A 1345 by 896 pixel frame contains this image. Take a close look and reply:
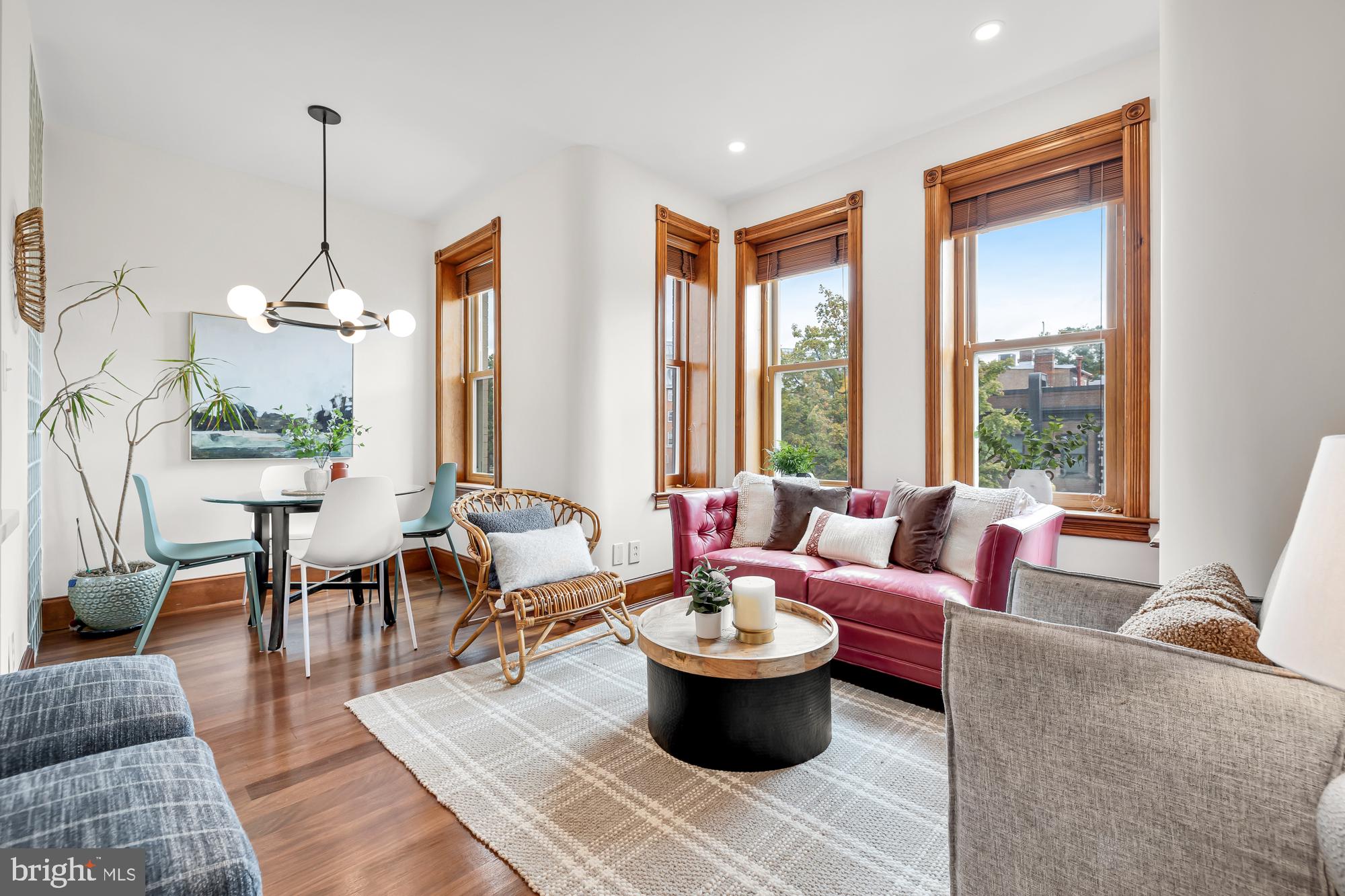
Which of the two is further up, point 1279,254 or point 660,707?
point 1279,254

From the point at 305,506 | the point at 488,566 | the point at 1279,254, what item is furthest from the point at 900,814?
the point at 305,506

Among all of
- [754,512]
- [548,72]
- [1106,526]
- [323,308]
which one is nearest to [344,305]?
[323,308]

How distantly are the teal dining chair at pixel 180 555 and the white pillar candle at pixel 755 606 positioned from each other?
254 centimetres

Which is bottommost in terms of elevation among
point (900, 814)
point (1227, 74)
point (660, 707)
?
point (900, 814)

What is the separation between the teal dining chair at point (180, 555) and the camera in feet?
9.29

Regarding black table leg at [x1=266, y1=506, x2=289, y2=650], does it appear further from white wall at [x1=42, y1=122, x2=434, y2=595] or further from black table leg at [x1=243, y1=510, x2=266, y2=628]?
white wall at [x1=42, y1=122, x2=434, y2=595]

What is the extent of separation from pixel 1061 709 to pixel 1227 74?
1585 mm

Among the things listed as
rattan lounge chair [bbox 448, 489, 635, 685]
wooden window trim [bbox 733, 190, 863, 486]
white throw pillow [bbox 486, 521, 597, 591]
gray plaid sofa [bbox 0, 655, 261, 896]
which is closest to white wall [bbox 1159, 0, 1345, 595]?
gray plaid sofa [bbox 0, 655, 261, 896]

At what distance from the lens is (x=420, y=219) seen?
4.92 meters

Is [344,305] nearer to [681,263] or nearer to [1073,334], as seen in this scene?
[681,263]

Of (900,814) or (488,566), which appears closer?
(900,814)

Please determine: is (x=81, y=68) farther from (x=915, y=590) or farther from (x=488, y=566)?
(x=915, y=590)

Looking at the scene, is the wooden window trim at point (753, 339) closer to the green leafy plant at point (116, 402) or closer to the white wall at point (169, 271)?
the white wall at point (169, 271)

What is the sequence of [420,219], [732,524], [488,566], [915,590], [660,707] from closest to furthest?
[660,707] < [915,590] < [488,566] < [732,524] < [420,219]
